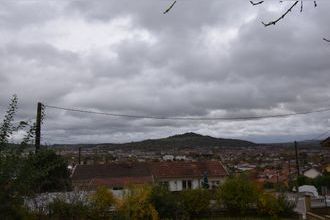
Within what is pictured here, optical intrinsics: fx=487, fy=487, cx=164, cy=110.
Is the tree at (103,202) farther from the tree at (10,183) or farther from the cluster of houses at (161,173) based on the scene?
the cluster of houses at (161,173)

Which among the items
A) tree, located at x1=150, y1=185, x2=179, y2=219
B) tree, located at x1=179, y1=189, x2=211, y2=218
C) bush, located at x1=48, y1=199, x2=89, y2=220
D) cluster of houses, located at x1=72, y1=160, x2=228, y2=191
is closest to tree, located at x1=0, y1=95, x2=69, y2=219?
bush, located at x1=48, y1=199, x2=89, y2=220

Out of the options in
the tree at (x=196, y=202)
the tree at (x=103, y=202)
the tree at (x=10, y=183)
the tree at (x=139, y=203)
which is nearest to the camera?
the tree at (x=10, y=183)

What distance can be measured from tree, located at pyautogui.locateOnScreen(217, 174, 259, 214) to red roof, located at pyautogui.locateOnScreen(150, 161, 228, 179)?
25.3m

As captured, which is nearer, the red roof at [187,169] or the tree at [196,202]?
the tree at [196,202]

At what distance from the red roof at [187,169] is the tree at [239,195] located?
2534 cm

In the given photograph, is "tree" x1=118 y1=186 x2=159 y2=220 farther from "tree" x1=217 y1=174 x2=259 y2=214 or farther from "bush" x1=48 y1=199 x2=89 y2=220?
"bush" x1=48 y1=199 x2=89 y2=220

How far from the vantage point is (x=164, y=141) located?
5261 inches

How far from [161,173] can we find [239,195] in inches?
1114

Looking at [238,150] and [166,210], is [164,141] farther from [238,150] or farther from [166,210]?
[166,210]

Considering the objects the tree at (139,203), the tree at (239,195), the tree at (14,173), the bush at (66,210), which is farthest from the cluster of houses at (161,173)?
the tree at (14,173)

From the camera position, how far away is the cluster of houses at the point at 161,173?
187ft

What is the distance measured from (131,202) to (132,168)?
101ft

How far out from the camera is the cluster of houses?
57031 mm

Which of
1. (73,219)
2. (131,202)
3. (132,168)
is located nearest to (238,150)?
(132,168)
